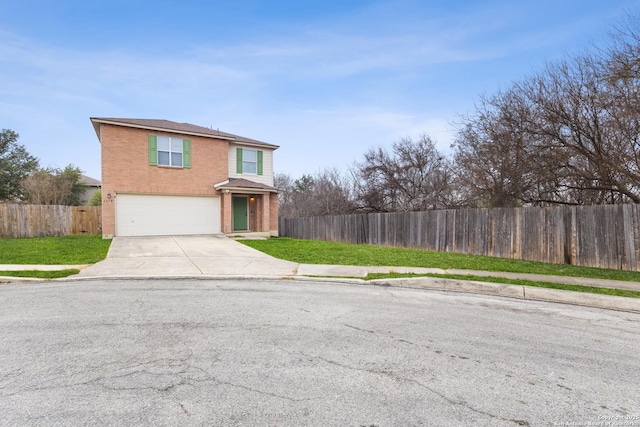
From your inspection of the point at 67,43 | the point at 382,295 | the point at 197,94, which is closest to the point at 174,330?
the point at 382,295

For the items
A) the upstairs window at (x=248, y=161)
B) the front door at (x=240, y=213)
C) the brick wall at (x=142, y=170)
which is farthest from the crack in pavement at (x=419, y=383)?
the upstairs window at (x=248, y=161)

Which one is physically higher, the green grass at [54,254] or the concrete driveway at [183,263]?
the green grass at [54,254]

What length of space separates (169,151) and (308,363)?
1819cm

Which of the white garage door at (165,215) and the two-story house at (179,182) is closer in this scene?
the two-story house at (179,182)

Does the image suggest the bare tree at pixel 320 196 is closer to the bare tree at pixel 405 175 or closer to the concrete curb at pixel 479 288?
the bare tree at pixel 405 175

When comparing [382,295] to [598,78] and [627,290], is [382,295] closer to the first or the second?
[627,290]

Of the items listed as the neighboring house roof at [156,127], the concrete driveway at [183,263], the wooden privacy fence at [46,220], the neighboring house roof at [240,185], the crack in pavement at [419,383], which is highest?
the neighboring house roof at [156,127]

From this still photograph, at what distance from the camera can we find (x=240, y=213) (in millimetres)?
21266

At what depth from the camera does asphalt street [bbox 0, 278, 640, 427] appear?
2.45 meters

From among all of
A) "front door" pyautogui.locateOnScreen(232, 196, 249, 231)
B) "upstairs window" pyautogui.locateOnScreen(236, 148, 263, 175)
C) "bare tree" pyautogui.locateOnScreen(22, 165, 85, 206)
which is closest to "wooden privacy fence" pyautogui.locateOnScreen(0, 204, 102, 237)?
"front door" pyautogui.locateOnScreen(232, 196, 249, 231)

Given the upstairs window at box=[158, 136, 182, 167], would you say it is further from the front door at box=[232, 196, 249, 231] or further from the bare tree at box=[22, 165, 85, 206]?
the bare tree at box=[22, 165, 85, 206]

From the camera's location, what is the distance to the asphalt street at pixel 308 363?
8.04 feet

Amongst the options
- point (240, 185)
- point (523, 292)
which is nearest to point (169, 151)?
point (240, 185)

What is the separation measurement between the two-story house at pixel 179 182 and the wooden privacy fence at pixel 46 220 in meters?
4.20
